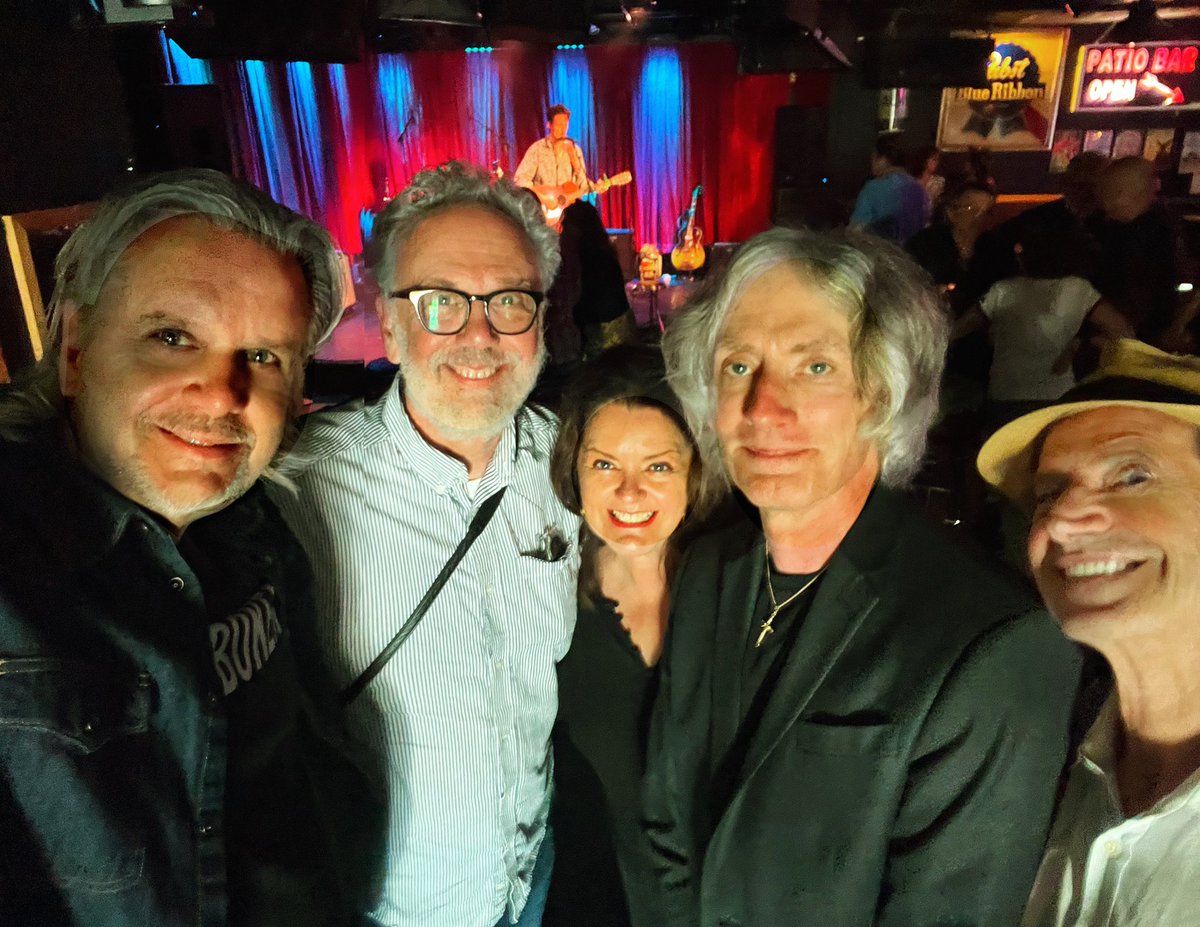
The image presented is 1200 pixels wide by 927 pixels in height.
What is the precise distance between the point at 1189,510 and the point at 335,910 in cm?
166

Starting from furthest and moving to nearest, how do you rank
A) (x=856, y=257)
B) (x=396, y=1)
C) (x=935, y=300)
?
(x=396, y=1) < (x=935, y=300) < (x=856, y=257)

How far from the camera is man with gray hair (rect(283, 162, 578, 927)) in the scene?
157cm

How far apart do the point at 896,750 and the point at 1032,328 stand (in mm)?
2628

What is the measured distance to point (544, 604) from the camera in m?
1.79

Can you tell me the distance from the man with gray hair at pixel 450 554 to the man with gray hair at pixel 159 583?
218 mm

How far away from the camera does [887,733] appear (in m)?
1.20

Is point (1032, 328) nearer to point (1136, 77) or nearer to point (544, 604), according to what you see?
point (544, 604)

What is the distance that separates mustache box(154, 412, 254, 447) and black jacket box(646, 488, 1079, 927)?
1.00 m

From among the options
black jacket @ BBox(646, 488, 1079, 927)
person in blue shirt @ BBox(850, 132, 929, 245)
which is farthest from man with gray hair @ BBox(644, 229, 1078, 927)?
person in blue shirt @ BBox(850, 132, 929, 245)

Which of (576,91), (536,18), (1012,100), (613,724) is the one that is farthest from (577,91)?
(613,724)

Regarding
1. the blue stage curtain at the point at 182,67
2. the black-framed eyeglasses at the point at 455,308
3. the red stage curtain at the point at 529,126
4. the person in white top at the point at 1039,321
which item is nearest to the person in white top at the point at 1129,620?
the black-framed eyeglasses at the point at 455,308

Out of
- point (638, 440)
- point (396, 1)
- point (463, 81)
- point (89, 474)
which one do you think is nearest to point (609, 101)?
point (463, 81)

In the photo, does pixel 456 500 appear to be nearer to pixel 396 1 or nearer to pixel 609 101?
pixel 396 1

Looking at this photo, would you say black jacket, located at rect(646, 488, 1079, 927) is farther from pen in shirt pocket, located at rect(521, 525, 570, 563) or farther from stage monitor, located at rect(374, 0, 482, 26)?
stage monitor, located at rect(374, 0, 482, 26)
